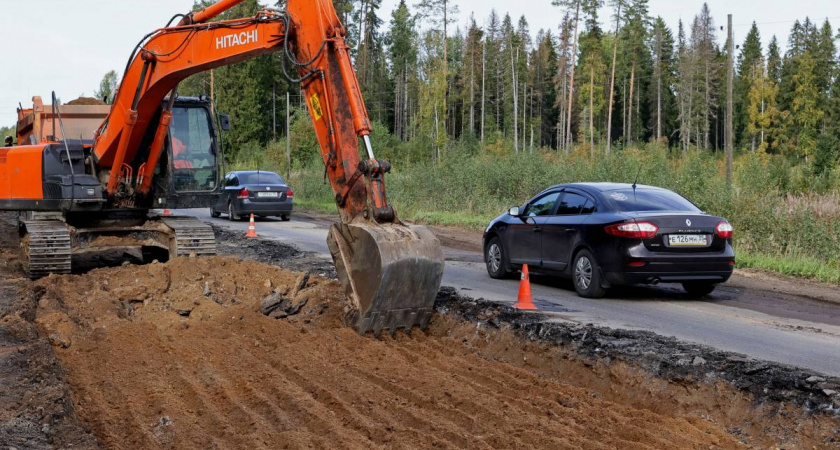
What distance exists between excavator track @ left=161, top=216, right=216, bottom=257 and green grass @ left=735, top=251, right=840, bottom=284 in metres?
9.57

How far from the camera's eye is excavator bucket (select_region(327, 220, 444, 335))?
7.82 meters

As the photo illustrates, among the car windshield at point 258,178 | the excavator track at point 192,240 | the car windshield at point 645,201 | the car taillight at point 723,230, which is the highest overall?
the car windshield at point 258,178

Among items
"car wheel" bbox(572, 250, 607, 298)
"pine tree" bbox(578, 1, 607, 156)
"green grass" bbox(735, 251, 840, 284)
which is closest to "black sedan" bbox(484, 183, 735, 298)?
"car wheel" bbox(572, 250, 607, 298)

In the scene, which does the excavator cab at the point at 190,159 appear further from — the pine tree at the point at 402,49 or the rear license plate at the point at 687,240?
the pine tree at the point at 402,49

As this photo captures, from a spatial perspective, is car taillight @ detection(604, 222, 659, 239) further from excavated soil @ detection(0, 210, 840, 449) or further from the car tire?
the car tire

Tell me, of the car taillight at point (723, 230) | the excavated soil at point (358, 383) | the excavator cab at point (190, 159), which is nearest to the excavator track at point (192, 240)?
the excavator cab at point (190, 159)

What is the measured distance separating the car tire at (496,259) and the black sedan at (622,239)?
0.54 meters

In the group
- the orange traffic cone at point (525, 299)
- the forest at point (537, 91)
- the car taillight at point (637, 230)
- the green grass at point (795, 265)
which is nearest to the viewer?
the orange traffic cone at point (525, 299)

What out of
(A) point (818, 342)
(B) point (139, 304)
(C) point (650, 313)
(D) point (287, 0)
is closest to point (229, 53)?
(D) point (287, 0)

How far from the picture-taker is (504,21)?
306 ft

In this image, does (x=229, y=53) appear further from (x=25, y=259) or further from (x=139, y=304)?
(x=25, y=259)

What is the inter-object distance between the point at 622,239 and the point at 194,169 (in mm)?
6957

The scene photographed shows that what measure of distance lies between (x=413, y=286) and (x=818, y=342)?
13.8 feet

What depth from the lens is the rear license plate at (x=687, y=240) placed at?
10.6m
